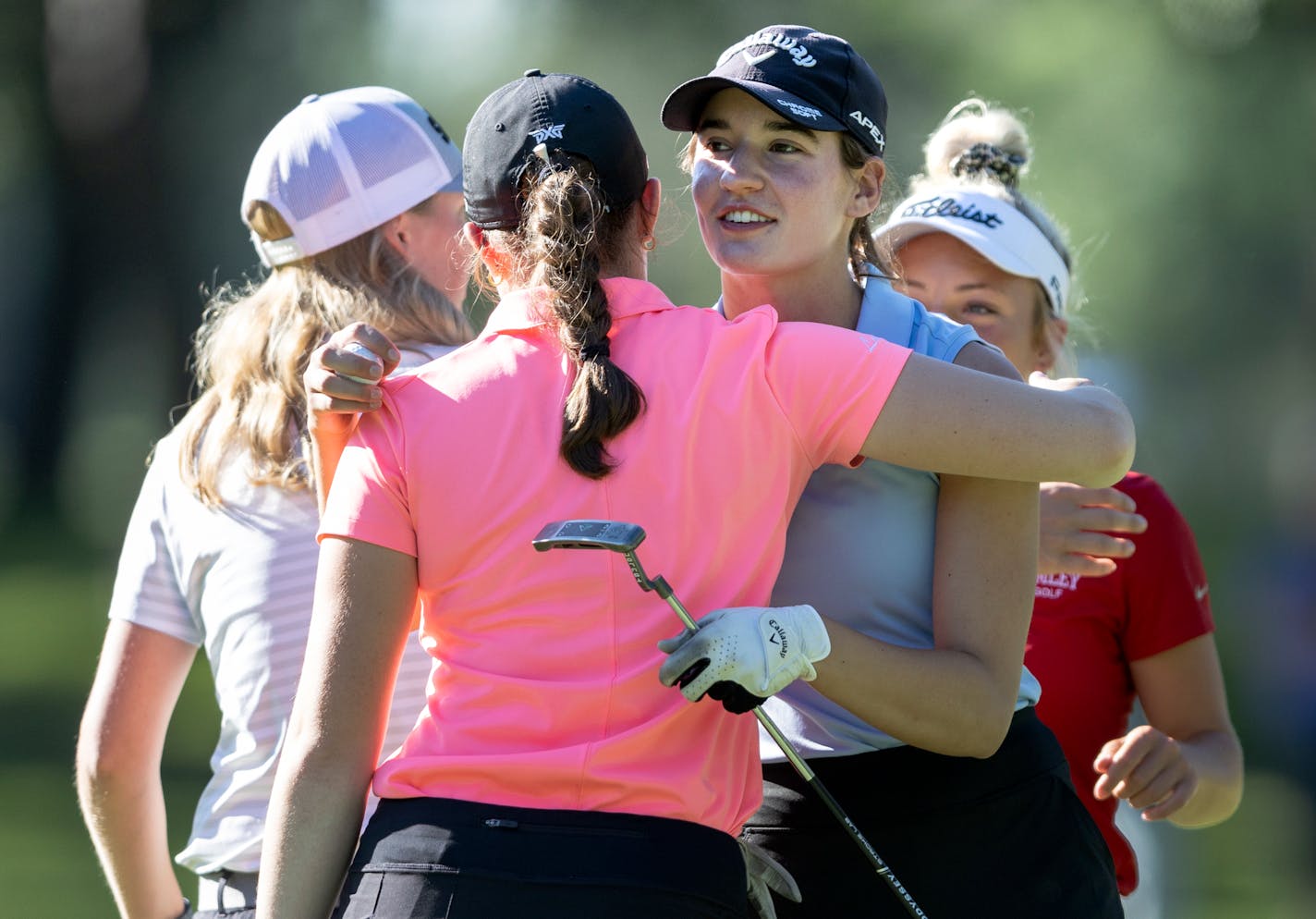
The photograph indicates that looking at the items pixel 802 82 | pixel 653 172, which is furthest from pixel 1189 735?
pixel 653 172

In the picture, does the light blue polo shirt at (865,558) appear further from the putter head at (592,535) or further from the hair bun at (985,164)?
the hair bun at (985,164)

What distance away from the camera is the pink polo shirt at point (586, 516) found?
223cm

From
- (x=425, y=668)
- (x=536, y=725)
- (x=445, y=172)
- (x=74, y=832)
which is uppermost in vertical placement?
(x=445, y=172)

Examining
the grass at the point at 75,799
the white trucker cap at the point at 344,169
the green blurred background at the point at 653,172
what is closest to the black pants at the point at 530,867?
the white trucker cap at the point at 344,169

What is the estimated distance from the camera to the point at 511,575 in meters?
2.26

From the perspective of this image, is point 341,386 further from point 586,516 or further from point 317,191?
point 317,191

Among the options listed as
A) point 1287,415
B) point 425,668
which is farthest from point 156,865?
point 1287,415

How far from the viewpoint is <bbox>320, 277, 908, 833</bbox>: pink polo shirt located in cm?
223

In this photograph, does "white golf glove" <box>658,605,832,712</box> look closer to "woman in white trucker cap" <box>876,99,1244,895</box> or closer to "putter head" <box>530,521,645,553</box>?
"putter head" <box>530,521,645,553</box>

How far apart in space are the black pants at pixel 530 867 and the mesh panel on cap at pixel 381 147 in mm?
1615

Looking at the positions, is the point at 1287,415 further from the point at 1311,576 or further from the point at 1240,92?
the point at 1311,576

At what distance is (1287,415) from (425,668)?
18387 mm

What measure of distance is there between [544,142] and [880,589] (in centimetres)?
89

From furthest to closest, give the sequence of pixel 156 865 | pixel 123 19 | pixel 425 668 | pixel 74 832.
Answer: pixel 123 19, pixel 74 832, pixel 156 865, pixel 425 668
